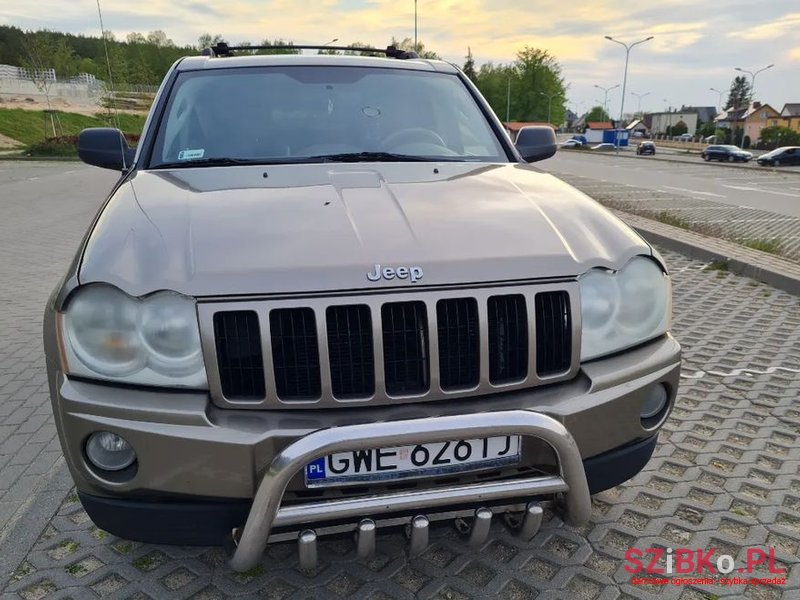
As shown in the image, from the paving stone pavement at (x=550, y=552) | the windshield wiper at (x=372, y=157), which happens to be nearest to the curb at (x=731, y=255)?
the paving stone pavement at (x=550, y=552)

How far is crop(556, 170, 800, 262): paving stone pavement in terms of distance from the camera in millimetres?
9148

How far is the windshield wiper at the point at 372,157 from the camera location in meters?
3.02

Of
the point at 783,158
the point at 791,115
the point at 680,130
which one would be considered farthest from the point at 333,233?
the point at 680,130

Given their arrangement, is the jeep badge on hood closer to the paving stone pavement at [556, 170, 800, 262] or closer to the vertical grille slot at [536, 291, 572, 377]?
the vertical grille slot at [536, 291, 572, 377]

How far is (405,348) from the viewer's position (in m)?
1.96

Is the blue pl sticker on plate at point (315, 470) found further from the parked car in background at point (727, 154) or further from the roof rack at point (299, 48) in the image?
the parked car in background at point (727, 154)

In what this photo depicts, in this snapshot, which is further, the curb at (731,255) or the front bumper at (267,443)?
the curb at (731,255)

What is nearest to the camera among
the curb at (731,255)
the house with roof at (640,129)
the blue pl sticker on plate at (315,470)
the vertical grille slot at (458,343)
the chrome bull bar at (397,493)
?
the chrome bull bar at (397,493)

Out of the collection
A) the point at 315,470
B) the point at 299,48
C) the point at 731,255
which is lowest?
the point at 731,255

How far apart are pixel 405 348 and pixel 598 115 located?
509 feet

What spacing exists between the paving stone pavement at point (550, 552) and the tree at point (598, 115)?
150 m

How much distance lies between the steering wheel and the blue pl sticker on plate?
1.82m

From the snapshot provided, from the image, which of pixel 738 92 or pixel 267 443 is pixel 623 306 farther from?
pixel 738 92

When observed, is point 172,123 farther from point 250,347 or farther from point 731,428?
point 731,428
